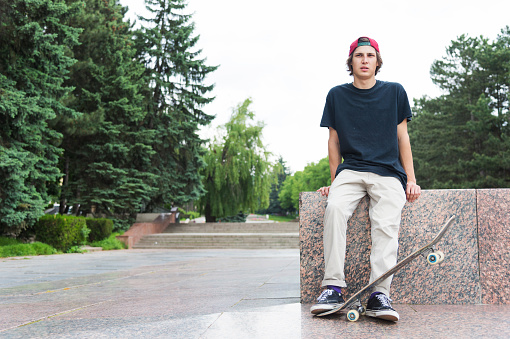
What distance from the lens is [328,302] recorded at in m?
2.75

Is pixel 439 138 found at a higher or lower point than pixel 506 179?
higher

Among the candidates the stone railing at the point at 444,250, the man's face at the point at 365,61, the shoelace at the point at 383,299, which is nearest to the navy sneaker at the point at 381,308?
the shoelace at the point at 383,299

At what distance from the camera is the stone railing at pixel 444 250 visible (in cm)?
326

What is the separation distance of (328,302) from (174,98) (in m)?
21.6

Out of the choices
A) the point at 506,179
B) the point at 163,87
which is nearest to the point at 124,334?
the point at 163,87

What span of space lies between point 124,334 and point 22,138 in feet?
38.6

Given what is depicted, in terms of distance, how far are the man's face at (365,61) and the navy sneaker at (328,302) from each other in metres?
1.56

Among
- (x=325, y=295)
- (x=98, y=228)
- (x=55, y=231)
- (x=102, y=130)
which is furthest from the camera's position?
(x=102, y=130)

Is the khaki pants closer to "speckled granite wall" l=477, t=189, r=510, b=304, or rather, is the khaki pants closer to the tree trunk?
"speckled granite wall" l=477, t=189, r=510, b=304

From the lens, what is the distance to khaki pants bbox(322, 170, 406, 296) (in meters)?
2.86

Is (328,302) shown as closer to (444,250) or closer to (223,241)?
(444,250)

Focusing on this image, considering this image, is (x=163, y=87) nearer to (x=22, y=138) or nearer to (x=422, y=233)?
(x=22, y=138)

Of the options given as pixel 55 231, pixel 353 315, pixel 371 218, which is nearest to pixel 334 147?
pixel 371 218

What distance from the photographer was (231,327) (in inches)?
96.4
